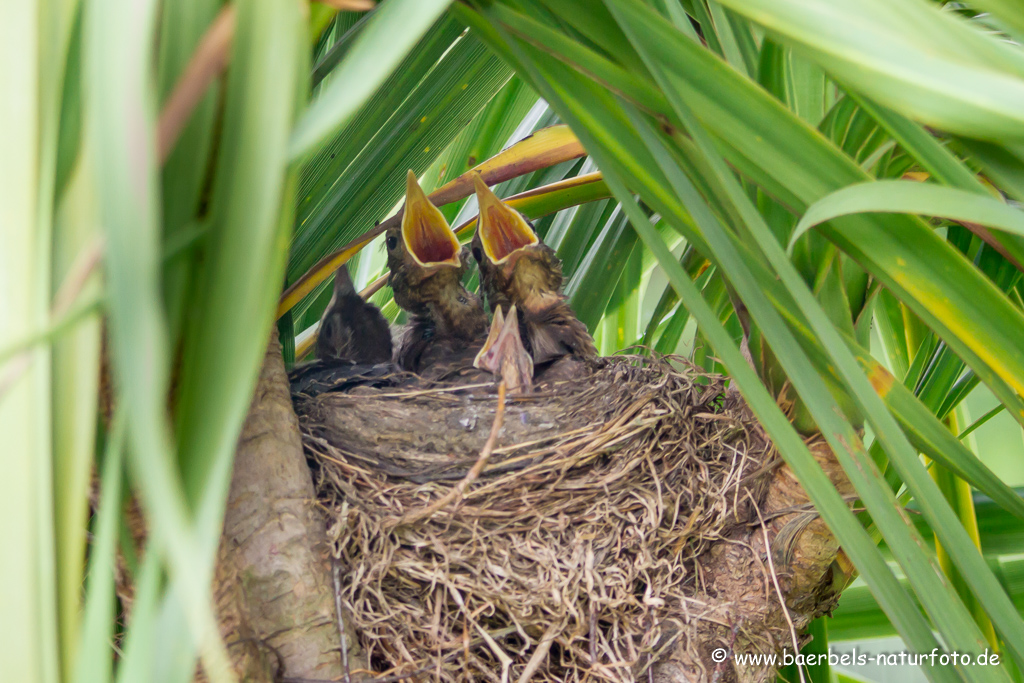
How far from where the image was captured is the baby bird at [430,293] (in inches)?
55.3

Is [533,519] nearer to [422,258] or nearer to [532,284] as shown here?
[532,284]

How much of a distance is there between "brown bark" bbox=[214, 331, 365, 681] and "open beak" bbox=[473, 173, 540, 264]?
2.49 feet

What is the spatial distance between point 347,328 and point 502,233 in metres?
0.35

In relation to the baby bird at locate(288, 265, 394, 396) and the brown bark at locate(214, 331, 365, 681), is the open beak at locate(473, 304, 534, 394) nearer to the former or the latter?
the baby bird at locate(288, 265, 394, 396)

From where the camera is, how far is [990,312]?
50 cm

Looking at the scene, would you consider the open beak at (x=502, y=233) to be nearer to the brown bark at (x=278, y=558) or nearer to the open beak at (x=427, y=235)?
the open beak at (x=427, y=235)

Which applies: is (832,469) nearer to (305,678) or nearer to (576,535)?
(576,535)

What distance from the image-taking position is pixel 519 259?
1.38 metres

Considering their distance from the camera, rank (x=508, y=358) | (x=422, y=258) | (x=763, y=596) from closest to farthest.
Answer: (x=763, y=596) → (x=508, y=358) → (x=422, y=258)

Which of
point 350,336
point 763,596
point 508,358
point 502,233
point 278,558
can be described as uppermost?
point 502,233

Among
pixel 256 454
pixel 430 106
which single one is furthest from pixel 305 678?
pixel 430 106

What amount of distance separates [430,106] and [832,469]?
2.49 ft

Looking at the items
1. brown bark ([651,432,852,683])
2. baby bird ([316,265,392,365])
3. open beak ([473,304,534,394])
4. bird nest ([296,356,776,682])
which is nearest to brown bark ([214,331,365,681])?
bird nest ([296,356,776,682])

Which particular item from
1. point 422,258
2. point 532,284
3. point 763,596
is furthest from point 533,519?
point 422,258
